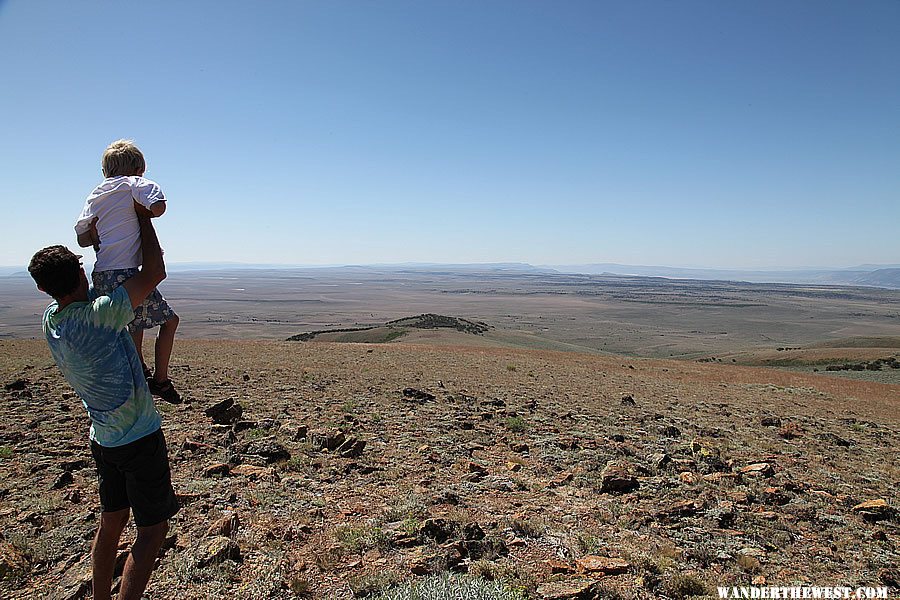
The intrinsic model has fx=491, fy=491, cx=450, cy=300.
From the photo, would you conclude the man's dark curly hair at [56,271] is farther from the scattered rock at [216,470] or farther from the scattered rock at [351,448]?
the scattered rock at [351,448]

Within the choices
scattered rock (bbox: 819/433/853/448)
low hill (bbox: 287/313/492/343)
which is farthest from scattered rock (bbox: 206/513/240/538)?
low hill (bbox: 287/313/492/343)

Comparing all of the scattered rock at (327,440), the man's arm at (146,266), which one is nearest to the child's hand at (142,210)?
the man's arm at (146,266)

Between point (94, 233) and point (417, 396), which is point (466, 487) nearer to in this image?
point (94, 233)

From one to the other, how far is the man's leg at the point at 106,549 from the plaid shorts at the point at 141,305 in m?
1.24

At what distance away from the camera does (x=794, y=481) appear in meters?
6.52

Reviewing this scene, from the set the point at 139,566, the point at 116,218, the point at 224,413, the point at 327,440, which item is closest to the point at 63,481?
the point at 224,413

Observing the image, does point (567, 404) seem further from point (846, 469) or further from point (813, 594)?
point (813, 594)

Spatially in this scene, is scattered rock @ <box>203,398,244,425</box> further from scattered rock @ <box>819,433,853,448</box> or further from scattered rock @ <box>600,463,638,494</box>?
scattered rock @ <box>819,433,853,448</box>

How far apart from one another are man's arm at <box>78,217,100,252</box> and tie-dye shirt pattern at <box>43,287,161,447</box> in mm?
495

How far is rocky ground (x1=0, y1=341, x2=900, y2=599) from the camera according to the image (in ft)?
12.9

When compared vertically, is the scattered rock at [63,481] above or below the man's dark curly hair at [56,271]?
below

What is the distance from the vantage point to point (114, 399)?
2697 millimetres

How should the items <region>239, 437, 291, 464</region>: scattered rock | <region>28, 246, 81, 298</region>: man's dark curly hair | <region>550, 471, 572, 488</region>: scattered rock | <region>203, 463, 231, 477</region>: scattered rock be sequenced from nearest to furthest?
<region>28, 246, 81, 298</region>: man's dark curly hair → <region>203, 463, 231, 477</region>: scattered rock → <region>550, 471, 572, 488</region>: scattered rock → <region>239, 437, 291, 464</region>: scattered rock

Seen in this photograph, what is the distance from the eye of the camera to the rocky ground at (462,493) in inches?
155
